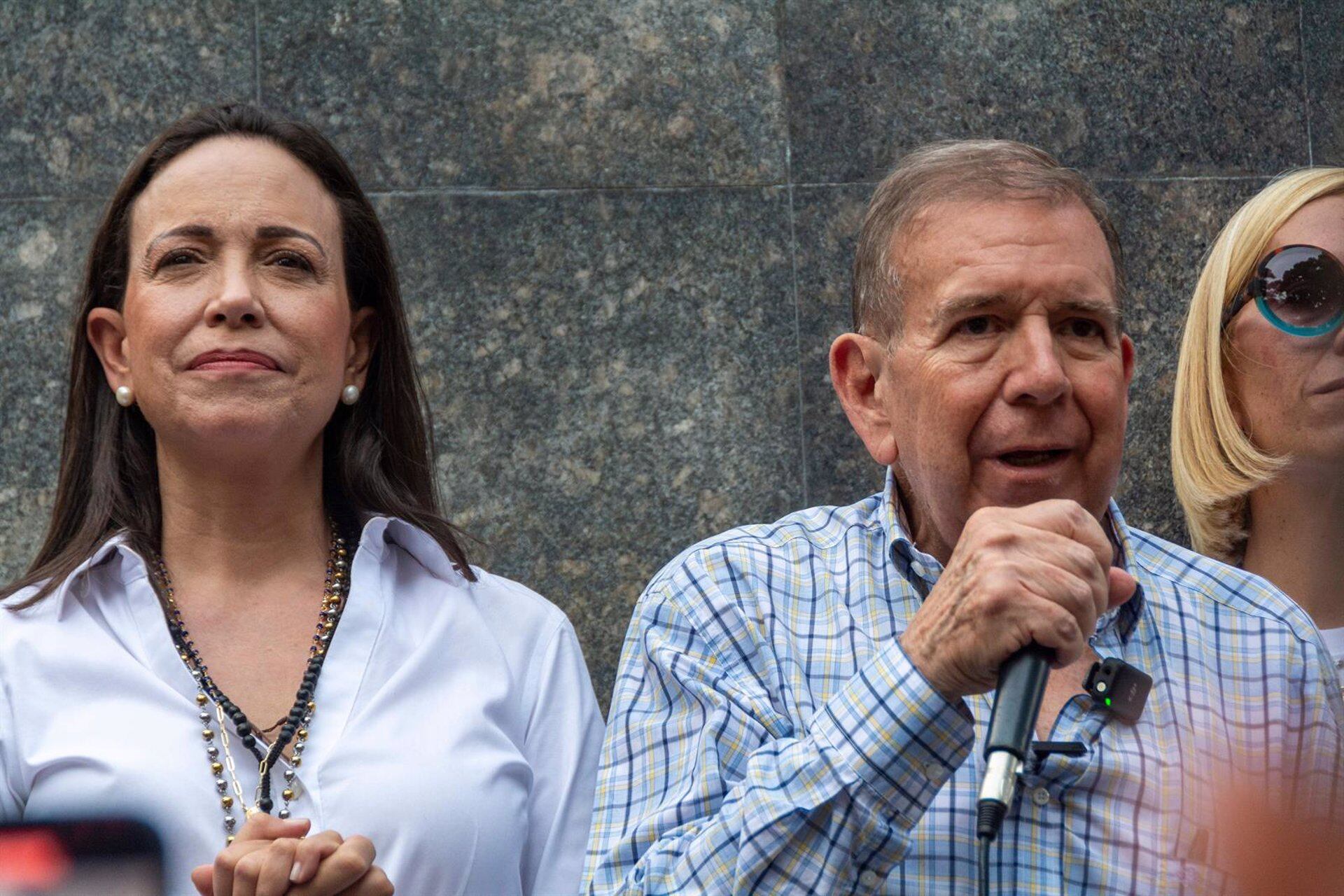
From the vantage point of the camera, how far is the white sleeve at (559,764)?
2.95m

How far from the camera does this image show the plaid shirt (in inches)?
90.7

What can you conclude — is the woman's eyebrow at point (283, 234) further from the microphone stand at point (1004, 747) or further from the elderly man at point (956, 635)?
the microphone stand at point (1004, 747)

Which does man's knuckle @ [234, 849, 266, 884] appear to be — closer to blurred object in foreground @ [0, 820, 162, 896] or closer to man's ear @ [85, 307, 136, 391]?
blurred object in foreground @ [0, 820, 162, 896]

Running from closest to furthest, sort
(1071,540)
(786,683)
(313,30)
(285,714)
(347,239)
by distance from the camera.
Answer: (1071,540) → (786,683) → (285,714) → (347,239) → (313,30)

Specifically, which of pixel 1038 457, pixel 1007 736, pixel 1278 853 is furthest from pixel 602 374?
pixel 1278 853

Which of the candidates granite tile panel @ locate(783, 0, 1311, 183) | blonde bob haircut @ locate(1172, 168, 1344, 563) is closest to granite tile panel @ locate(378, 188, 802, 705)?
granite tile panel @ locate(783, 0, 1311, 183)

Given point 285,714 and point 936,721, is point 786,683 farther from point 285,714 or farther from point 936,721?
point 285,714

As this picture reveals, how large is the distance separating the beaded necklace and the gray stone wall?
1.30 m

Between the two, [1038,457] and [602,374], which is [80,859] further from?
[602,374]

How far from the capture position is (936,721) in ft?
7.52

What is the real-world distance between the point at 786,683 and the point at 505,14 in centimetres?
241

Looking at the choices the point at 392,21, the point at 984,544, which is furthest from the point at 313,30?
the point at 984,544

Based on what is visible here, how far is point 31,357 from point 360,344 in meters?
1.34

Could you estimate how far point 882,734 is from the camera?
2287 millimetres
